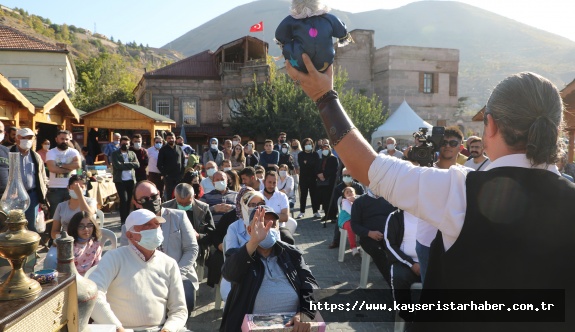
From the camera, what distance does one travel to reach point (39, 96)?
12.9m

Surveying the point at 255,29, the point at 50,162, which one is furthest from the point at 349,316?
the point at 255,29

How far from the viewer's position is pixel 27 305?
1.51 meters

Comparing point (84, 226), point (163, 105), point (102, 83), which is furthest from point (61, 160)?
point (102, 83)

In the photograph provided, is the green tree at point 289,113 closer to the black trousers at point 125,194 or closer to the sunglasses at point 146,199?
the black trousers at point 125,194

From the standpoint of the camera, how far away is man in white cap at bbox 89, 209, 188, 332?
12.3 feet

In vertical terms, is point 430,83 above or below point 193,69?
below

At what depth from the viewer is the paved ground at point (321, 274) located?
5363mm

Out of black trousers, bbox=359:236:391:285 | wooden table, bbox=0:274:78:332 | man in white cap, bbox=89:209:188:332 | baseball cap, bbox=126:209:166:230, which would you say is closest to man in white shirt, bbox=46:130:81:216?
baseball cap, bbox=126:209:166:230

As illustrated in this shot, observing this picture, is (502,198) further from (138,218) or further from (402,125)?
(402,125)

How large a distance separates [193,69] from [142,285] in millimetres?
34586

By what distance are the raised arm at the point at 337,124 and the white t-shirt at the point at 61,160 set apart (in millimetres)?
7413

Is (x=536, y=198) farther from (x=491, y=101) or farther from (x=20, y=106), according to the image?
(x=20, y=106)

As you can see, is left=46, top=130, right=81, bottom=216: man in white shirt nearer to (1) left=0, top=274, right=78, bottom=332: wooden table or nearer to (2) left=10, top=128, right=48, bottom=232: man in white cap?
(2) left=10, top=128, right=48, bottom=232: man in white cap

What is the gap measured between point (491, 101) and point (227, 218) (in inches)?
202
